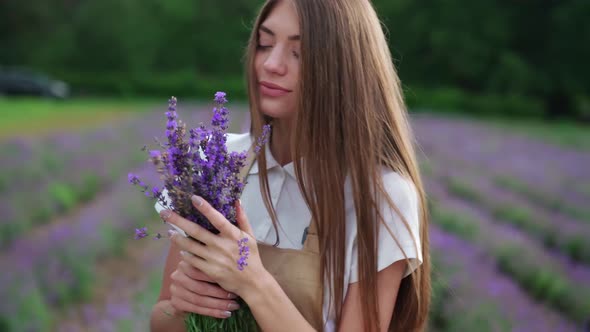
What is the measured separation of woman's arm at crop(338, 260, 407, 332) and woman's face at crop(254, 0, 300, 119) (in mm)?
495

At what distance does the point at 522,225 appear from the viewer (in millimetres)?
6578

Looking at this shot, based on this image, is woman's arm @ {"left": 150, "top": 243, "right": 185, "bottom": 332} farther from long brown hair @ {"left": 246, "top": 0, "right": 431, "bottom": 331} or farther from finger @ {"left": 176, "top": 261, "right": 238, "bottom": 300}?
long brown hair @ {"left": 246, "top": 0, "right": 431, "bottom": 331}

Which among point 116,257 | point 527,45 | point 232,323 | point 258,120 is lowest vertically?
point 527,45

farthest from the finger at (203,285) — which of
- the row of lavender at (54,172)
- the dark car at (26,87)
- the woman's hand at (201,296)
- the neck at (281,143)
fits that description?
the dark car at (26,87)

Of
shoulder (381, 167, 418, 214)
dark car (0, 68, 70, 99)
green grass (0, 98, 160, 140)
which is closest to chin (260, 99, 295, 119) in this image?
shoulder (381, 167, 418, 214)

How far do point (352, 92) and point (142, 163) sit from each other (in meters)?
7.88

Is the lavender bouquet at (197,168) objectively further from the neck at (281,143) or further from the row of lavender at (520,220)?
the row of lavender at (520,220)

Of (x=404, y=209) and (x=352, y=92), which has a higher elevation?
(x=352, y=92)

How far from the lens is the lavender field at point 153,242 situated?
3.90 m

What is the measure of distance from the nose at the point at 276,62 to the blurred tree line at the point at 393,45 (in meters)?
23.1

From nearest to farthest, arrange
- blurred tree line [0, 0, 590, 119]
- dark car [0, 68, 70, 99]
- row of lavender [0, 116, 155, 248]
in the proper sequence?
row of lavender [0, 116, 155, 248] → dark car [0, 68, 70, 99] → blurred tree line [0, 0, 590, 119]

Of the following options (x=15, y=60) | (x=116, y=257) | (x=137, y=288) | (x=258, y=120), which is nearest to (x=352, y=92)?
(x=258, y=120)

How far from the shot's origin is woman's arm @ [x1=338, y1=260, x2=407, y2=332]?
5.36 ft

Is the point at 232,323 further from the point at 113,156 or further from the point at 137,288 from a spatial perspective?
the point at 113,156
